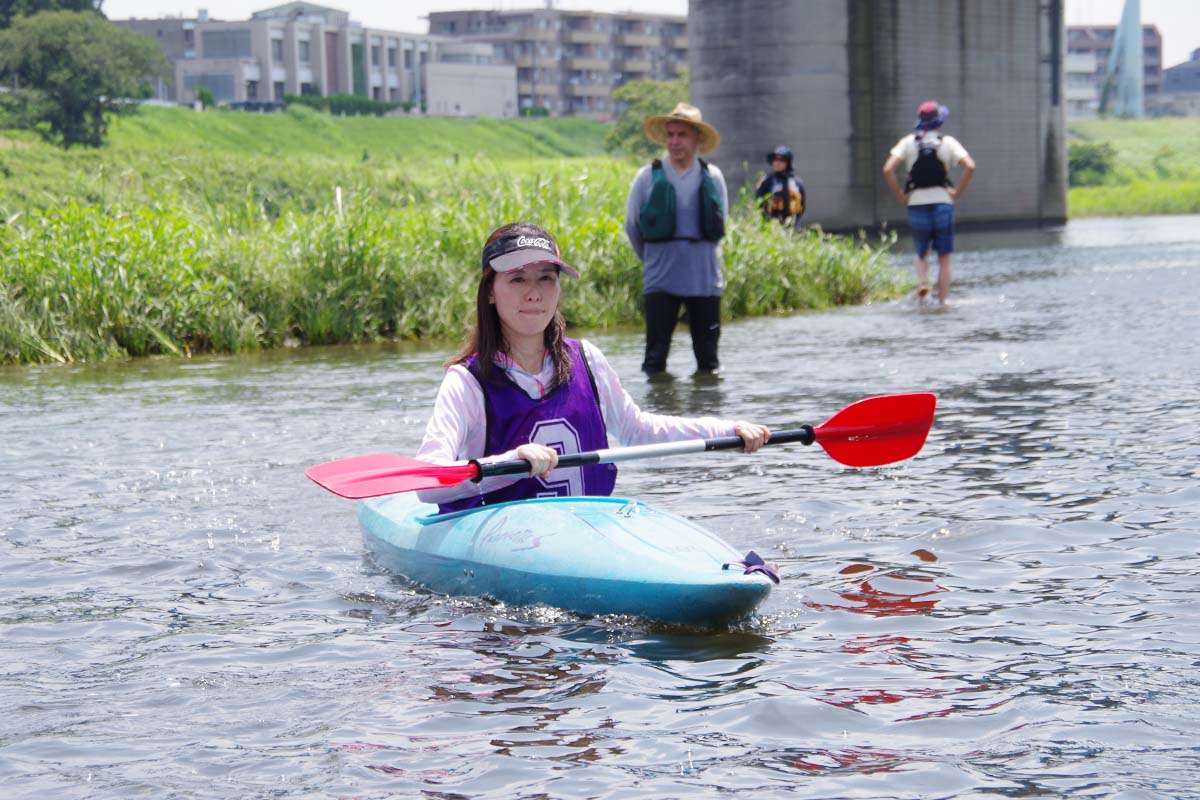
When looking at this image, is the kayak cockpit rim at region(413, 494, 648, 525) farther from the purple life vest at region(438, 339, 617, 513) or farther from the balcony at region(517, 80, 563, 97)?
the balcony at region(517, 80, 563, 97)

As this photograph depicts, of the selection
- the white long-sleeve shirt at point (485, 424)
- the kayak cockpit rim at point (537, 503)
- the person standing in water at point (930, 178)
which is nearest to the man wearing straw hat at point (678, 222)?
the white long-sleeve shirt at point (485, 424)

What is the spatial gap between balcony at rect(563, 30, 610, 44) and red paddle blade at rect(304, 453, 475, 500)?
138m

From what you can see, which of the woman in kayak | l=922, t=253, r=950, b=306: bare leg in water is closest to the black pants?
the woman in kayak

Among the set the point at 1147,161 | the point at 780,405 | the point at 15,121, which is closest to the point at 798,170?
the point at 780,405

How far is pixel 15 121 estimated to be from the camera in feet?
197

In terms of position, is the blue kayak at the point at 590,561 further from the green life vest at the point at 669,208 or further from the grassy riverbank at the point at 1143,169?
the grassy riverbank at the point at 1143,169

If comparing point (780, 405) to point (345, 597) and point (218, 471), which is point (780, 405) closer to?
point (218, 471)

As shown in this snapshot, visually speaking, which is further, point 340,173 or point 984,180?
point 340,173

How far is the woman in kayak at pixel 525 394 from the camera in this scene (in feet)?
16.9

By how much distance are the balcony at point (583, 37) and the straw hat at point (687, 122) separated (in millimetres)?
132198

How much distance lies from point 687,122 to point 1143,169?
68640mm

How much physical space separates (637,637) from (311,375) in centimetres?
782

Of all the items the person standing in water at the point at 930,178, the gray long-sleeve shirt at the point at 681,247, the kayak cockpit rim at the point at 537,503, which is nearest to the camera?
the kayak cockpit rim at the point at 537,503

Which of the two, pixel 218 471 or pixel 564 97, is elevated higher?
pixel 564 97
